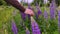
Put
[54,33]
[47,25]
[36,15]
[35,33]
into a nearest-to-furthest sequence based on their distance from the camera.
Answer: [35,33] < [54,33] < [47,25] < [36,15]

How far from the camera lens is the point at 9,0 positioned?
3.06 meters

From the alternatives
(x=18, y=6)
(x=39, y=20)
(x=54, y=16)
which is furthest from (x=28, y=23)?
(x=18, y=6)

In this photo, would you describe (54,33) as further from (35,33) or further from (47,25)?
(35,33)

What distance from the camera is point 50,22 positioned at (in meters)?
4.86

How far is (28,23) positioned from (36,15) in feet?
0.90

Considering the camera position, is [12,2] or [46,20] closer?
[12,2]

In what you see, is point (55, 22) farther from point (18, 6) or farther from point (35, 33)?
point (35, 33)

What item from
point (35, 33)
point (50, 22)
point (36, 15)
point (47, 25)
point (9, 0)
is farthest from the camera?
point (36, 15)

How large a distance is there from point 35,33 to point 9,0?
973 millimetres

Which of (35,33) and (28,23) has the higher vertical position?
(35,33)

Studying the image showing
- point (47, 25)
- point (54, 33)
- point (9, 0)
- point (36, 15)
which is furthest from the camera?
point (36, 15)

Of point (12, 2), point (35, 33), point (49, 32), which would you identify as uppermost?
point (12, 2)

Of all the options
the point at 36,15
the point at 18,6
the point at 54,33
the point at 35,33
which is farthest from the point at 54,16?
the point at 35,33

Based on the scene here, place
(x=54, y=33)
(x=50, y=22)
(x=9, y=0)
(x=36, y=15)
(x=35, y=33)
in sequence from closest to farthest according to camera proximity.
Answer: (x=35, y=33), (x=9, y=0), (x=54, y=33), (x=50, y=22), (x=36, y=15)
